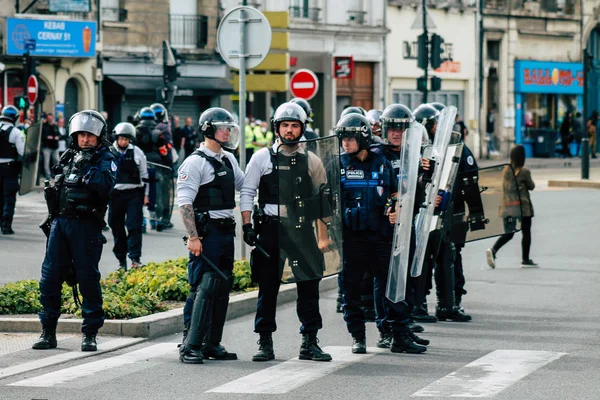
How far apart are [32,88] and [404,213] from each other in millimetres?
22169

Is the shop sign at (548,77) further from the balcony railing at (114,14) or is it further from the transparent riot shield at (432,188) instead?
the transparent riot shield at (432,188)

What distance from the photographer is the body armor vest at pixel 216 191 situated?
9.18 metres

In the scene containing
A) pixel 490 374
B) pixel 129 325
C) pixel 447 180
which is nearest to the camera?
pixel 490 374

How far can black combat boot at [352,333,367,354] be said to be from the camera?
9.49 metres

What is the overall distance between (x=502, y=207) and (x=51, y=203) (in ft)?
15.1

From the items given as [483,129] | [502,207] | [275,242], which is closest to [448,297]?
[502,207]

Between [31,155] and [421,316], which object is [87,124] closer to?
[421,316]

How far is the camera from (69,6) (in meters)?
35.6

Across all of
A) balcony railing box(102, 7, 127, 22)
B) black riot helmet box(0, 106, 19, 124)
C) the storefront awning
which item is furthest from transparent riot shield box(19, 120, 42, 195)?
balcony railing box(102, 7, 127, 22)

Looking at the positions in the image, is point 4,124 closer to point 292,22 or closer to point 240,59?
point 240,59

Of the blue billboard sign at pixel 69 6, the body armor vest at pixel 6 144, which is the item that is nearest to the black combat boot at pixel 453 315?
the body armor vest at pixel 6 144

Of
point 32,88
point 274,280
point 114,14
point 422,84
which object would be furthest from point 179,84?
point 274,280

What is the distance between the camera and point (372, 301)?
1136 centimetres

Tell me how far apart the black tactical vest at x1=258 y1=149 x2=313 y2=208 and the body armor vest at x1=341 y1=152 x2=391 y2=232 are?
0.42 metres
